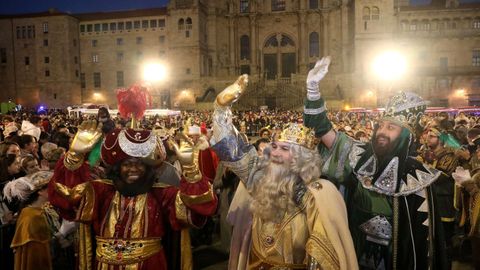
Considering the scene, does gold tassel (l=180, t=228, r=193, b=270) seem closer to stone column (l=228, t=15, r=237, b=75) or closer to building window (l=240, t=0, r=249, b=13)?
stone column (l=228, t=15, r=237, b=75)

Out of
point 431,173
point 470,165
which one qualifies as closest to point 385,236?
point 431,173

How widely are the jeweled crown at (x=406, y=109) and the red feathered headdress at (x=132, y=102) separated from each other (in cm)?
242

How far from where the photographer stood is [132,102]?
4.07m

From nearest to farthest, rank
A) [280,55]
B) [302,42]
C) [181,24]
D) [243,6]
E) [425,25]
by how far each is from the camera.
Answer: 1. [425,25]
2. [181,24]
3. [302,42]
4. [280,55]
5. [243,6]

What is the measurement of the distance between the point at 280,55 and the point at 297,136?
54160 mm

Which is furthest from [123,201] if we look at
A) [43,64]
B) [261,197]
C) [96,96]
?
[43,64]

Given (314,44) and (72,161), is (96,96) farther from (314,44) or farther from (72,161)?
(72,161)

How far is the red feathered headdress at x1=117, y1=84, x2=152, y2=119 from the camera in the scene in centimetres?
407

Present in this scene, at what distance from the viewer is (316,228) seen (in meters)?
2.95

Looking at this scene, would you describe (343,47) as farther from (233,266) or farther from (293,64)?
(233,266)

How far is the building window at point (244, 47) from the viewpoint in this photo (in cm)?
5672

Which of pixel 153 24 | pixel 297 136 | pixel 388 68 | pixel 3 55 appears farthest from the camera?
pixel 3 55

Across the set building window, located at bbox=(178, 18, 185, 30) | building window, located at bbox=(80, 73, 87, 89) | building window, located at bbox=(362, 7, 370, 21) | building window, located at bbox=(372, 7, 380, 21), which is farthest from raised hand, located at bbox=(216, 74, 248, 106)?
building window, located at bbox=(80, 73, 87, 89)

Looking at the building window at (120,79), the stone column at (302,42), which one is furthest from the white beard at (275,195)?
the building window at (120,79)
